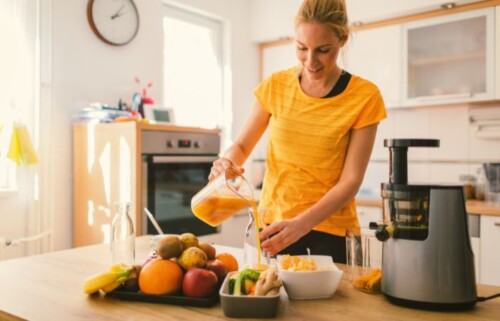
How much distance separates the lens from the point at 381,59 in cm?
329

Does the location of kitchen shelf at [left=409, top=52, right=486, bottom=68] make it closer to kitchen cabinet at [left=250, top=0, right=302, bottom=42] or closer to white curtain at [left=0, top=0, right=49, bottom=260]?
kitchen cabinet at [left=250, top=0, right=302, bottom=42]

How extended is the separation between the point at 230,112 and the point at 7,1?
183 cm

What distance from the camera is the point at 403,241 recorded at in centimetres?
101

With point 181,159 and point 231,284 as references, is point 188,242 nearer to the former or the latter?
point 231,284

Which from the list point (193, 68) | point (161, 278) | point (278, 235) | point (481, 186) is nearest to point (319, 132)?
point (278, 235)

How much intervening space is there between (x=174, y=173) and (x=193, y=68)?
1239 mm

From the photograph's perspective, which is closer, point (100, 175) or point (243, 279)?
point (243, 279)

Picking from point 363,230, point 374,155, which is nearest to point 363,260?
point 363,230

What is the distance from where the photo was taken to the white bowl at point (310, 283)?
1.01 m

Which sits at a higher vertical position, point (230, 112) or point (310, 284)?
point (230, 112)

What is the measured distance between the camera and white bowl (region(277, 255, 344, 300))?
3.31 ft

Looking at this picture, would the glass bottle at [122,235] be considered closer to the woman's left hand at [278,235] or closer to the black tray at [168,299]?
the black tray at [168,299]

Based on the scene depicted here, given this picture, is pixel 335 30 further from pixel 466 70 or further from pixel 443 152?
pixel 443 152

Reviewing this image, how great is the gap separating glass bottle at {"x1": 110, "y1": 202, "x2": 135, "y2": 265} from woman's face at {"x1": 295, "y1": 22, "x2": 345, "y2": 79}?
68 cm
